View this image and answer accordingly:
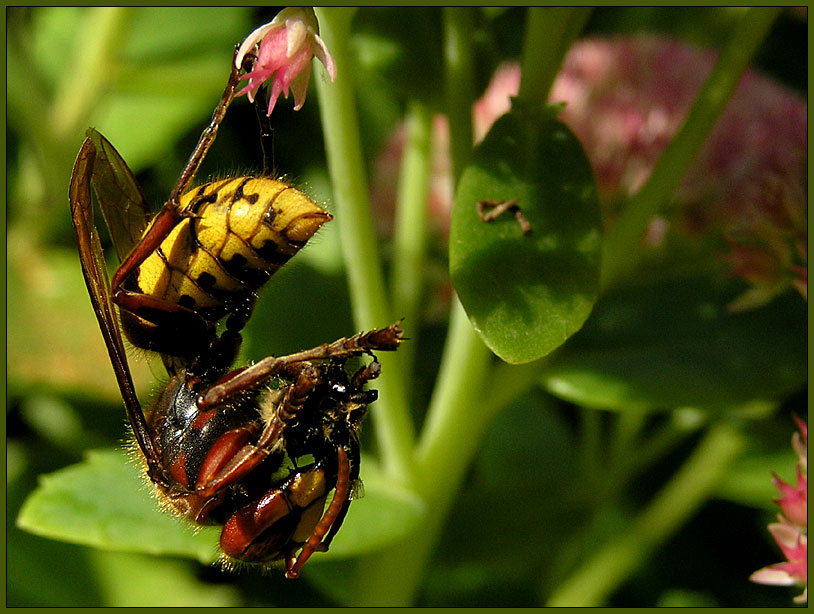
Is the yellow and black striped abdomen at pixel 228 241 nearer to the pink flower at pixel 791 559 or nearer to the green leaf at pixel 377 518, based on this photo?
the green leaf at pixel 377 518

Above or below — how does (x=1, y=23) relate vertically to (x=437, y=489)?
above

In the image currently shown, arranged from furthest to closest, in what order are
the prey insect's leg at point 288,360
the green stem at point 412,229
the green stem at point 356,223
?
the green stem at point 412,229 < the green stem at point 356,223 < the prey insect's leg at point 288,360

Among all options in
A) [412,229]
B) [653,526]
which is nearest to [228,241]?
[412,229]

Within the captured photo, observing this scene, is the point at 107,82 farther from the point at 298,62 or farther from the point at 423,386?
the point at 298,62

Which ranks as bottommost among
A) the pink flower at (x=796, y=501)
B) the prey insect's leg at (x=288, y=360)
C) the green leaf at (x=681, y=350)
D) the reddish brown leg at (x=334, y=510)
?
the pink flower at (x=796, y=501)

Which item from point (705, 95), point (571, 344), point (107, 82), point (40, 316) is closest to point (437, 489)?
point (571, 344)

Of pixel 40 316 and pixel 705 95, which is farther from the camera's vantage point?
pixel 40 316

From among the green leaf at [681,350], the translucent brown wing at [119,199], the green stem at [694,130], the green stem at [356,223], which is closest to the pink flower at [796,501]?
the green leaf at [681,350]
